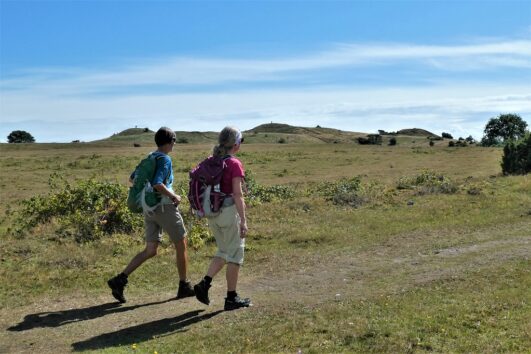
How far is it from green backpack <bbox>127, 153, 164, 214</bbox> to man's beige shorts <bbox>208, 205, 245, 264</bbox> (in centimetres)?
83

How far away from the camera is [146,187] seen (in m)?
6.45

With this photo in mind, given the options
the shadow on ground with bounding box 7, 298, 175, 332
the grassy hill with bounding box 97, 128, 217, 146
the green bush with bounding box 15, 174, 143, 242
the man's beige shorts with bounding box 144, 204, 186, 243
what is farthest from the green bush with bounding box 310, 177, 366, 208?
the grassy hill with bounding box 97, 128, 217, 146

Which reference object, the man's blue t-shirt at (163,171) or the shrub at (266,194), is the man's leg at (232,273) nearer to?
the man's blue t-shirt at (163,171)

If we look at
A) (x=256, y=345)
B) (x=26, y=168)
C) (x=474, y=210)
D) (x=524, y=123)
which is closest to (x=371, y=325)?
(x=256, y=345)

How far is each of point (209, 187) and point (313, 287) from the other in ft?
7.24

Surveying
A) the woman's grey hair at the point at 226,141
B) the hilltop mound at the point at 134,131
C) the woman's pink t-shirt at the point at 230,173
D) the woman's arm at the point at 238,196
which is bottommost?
the woman's arm at the point at 238,196

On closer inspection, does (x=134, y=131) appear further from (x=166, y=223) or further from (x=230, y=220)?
(x=230, y=220)

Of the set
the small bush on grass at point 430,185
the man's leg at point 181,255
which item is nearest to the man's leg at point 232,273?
the man's leg at point 181,255

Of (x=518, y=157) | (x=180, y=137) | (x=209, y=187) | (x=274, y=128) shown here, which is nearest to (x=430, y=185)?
(x=518, y=157)

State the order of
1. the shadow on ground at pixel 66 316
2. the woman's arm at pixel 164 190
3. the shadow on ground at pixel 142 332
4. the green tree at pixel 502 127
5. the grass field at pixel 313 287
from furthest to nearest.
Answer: the green tree at pixel 502 127 → the woman's arm at pixel 164 190 → the shadow on ground at pixel 66 316 → the shadow on ground at pixel 142 332 → the grass field at pixel 313 287

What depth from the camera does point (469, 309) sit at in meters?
5.86

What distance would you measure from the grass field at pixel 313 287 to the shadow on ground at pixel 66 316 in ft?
0.07

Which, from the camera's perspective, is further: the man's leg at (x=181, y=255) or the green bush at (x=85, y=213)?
the green bush at (x=85, y=213)

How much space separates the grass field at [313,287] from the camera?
527cm
